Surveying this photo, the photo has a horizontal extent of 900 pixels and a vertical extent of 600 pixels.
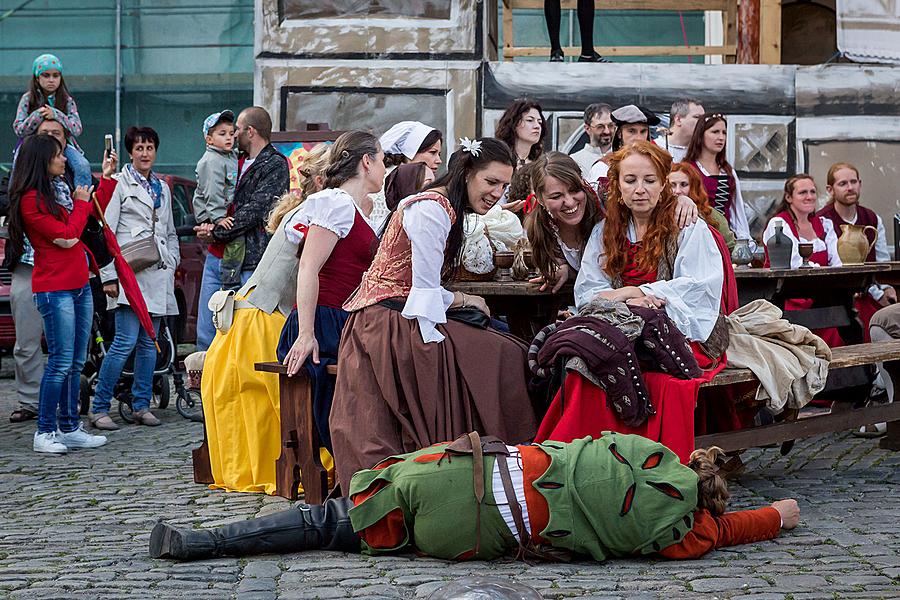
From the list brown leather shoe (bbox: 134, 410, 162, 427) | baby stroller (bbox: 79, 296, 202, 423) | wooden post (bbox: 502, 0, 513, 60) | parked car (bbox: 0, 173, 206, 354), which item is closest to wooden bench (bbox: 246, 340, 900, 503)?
brown leather shoe (bbox: 134, 410, 162, 427)

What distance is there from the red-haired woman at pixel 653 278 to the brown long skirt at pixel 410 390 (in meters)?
0.25

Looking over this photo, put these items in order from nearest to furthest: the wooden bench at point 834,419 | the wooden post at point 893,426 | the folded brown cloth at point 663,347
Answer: the folded brown cloth at point 663,347, the wooden bench at point 834,419, the wooden post at point 893,426

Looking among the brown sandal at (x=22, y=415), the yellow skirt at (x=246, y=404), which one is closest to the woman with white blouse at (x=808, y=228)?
the yellow skirt at (x=246, y=404)

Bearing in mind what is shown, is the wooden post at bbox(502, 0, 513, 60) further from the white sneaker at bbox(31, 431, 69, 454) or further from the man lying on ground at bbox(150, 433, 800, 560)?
the man lying on ground at bbox(150, 433, 800, 560)

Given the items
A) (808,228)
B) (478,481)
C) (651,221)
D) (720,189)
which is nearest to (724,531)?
(478,481)

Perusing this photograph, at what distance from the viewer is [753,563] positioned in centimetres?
437

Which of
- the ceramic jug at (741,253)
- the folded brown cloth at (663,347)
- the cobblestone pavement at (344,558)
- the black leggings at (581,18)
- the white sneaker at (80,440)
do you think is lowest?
the cobblestone pavement at (344,558)

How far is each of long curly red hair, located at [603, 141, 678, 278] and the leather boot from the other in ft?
5.59

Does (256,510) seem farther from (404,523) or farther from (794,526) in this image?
(794,526)

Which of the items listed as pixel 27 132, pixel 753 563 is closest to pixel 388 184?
pixel 753 563

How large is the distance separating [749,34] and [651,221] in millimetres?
6923

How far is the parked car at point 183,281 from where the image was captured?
35.9 ft

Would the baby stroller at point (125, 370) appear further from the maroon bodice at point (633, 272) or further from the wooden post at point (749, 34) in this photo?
the wooden post at point (749, 34)

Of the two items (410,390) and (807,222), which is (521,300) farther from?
(807,222)
